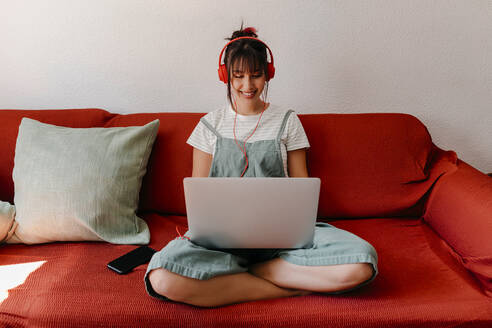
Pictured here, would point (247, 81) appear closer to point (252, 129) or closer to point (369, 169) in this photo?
point (252, 129)

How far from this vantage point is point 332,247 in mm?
942

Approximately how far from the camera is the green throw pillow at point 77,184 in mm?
1184

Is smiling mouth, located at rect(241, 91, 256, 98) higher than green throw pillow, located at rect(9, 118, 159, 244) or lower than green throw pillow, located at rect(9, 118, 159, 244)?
higher

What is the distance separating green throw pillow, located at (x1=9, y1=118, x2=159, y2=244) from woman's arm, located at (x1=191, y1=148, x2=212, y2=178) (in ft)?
0.65

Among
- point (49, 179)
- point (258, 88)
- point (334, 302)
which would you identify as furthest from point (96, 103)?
point (334, 302)

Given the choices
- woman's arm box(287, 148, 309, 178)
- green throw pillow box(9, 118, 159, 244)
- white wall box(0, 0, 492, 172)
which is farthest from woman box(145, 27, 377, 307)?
white wall box(0, 0, 492, 172)

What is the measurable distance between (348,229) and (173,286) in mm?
718

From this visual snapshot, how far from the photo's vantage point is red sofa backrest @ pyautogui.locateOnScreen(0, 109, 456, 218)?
1.37m

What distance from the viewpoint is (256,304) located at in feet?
2.91

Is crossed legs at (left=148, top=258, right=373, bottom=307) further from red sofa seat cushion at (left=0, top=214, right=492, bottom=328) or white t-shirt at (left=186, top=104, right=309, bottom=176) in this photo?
white t-shirt at (left=186, top=104, right=309, bottom=176)

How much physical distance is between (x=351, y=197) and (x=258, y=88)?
0.56m

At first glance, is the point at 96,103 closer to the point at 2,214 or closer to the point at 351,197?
the point at 2,214

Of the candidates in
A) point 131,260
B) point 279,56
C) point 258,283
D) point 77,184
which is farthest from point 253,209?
point 279,56

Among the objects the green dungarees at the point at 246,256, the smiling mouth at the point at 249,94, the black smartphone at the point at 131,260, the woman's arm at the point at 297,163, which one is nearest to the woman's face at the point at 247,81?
the smiling mouth at the point at 249,94
